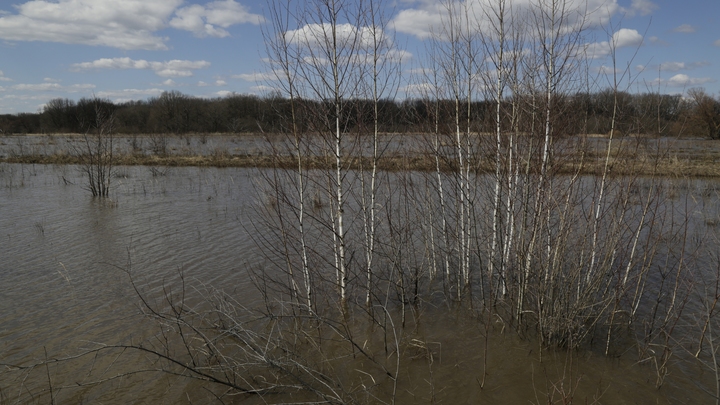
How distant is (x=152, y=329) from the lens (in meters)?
5.59

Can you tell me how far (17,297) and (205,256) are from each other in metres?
2.90

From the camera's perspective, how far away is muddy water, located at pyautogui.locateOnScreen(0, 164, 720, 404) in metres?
4.32

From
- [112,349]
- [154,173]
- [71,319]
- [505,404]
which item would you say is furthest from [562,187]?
[154,173]

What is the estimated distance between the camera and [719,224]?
34.0 ft

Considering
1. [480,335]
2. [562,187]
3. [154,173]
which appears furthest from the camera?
[154,173]

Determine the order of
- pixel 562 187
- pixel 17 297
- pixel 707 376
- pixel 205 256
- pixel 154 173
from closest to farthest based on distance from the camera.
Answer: pixel 707 376
pixel 562 187
pixel 17 297
pixel 205 256
pixel 154 173

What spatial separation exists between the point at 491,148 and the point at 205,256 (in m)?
5.62

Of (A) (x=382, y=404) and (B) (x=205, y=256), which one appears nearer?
(A) (x=382, y=404)

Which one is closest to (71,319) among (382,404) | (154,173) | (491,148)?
(382,404)

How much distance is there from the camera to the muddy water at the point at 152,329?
14.2ft

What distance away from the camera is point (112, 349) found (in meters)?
5.20

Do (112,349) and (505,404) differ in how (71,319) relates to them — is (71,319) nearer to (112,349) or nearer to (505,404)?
(112,349)

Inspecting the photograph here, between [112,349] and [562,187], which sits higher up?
[562,187]

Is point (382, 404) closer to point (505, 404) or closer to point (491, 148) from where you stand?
point (505, 404)
